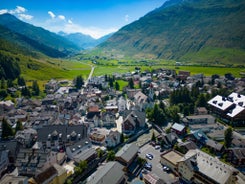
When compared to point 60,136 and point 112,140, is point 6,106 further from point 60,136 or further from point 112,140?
point 112,140

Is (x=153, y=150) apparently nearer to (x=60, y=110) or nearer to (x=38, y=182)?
(x=38, y=182)

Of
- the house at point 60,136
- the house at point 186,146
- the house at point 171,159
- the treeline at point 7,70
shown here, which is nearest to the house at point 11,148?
the house at point 60,136

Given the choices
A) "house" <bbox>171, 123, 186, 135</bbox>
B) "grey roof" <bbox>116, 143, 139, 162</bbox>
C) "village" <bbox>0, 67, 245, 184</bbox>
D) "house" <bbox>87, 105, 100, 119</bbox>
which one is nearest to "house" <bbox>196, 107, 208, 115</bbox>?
"village" <bbox>0, 67, 245, 184</bbox>

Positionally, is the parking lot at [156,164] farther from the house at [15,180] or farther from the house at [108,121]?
the house at [15,180]

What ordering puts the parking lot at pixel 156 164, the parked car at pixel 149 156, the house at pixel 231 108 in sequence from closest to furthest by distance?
the parking lot at pixel 156 164, the parked car at pixel 149 156, the house at pixel 231 108

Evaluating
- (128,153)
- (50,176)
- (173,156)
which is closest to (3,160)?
(50,176)

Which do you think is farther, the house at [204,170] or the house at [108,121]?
the house at [108,121]

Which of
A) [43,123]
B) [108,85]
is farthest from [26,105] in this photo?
[108,85]

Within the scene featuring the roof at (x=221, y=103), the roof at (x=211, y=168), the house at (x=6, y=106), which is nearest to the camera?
the roof at (x=211, y=168)
